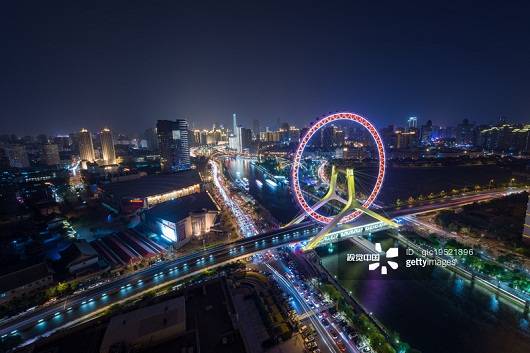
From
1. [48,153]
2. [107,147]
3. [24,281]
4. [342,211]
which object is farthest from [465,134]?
[48,153]

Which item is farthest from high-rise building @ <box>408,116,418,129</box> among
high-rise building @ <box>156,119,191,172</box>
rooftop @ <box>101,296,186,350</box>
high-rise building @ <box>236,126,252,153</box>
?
rooftop @ <box>101,296,186,350</box>

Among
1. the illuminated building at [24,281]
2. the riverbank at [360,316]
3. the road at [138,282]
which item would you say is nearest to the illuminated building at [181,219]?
the road at [138,282]

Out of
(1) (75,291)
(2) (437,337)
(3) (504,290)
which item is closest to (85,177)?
(1) (75,291)

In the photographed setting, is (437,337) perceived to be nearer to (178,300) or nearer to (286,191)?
(178,300)

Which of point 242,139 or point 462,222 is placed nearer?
point 462,222

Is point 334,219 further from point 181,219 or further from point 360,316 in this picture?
point 181,219

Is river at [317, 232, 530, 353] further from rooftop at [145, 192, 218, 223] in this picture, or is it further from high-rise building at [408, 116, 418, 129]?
high-rise building at [408, 116, 418, 129]

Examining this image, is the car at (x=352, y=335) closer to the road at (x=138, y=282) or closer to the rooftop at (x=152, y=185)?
the road at (x=138, y=282)
